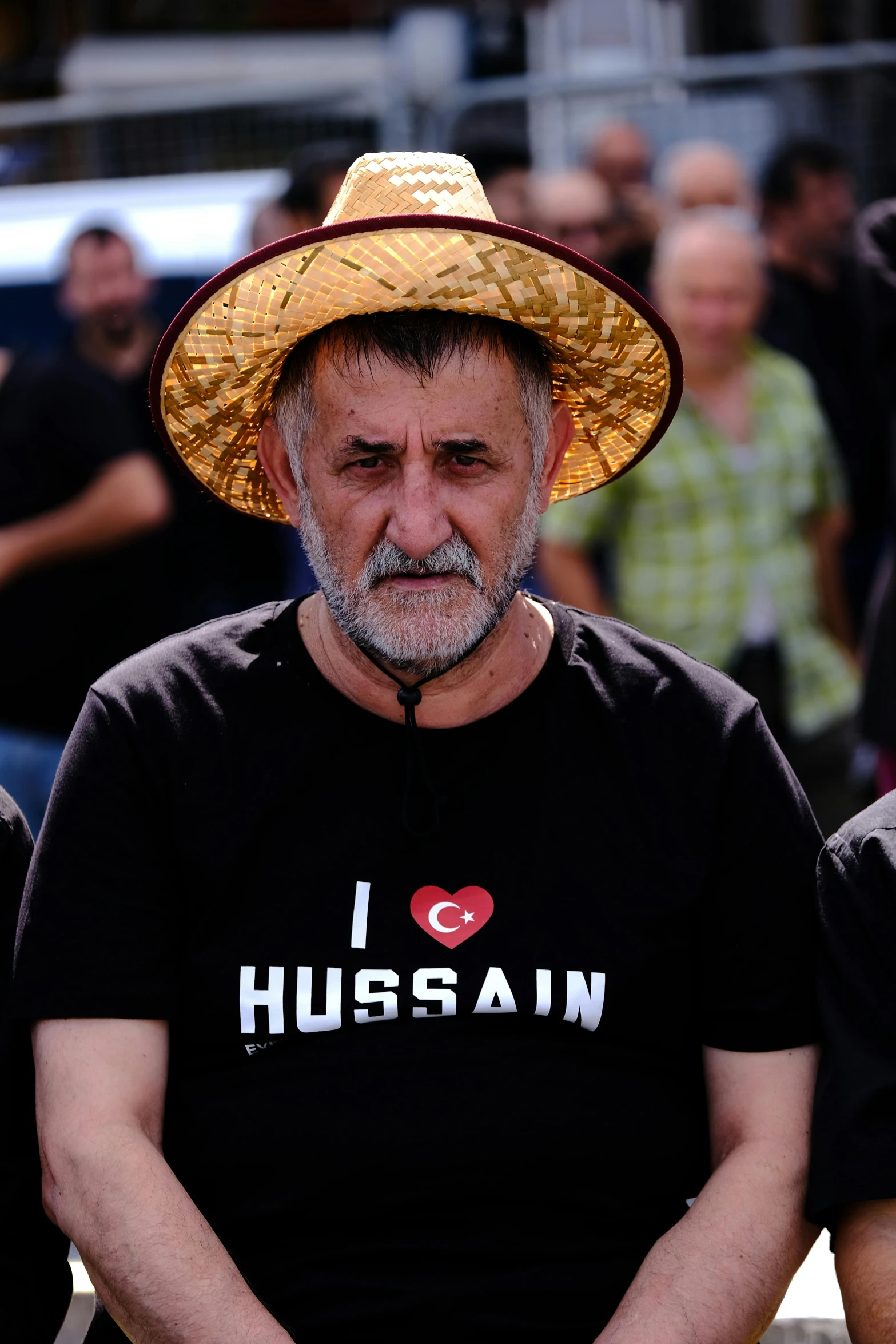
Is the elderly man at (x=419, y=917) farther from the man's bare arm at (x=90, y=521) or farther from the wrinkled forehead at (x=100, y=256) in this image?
the wrinkled forehead at (x=100, y=256)

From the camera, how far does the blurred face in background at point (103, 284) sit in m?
5.19

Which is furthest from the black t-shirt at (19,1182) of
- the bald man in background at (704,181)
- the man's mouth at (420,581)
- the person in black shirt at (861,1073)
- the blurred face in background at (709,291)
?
the bald man in background at (704,181)

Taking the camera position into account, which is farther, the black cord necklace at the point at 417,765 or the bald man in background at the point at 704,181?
the bald man in background at the point at 704,181

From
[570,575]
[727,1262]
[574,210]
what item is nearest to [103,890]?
[727,1262]

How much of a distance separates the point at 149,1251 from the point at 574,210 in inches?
159

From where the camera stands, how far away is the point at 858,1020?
6.84 feet

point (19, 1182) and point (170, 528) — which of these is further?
point (170, 528)

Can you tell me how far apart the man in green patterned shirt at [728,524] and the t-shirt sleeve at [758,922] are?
2.54 metres

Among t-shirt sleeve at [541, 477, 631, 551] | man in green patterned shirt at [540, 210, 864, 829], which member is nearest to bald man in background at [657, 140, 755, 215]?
man in green patterned shirt at [540, 210, 864, 829]

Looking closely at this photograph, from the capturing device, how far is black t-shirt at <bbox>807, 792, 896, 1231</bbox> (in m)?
2.01

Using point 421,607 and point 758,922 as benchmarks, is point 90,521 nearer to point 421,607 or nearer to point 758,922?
point 421,607

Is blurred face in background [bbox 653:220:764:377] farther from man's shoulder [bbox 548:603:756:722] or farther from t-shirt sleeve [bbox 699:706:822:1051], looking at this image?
t-shirt sleeve [bbox 699:706:822:1051]

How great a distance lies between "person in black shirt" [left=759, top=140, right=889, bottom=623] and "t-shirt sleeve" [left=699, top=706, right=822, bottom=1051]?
305cm

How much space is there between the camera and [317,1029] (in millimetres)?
2129
